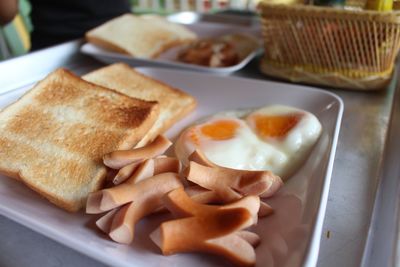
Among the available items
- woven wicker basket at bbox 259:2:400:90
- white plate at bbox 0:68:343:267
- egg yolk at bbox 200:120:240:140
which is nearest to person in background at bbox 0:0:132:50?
woven wicker basket at bbox 259:2:400:90

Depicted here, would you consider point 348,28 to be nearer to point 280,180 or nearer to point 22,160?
point 280,180

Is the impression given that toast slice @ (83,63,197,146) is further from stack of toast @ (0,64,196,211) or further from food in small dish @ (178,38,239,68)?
food in small dish @ (178,38,239,68)

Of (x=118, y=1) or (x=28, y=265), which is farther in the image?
(x=118, y=1)

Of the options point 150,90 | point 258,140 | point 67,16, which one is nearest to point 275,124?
point 258,140

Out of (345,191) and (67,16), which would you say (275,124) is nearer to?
(345,191)

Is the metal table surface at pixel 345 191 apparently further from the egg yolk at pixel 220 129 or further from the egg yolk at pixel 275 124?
the egg yolk at pixel 220 129

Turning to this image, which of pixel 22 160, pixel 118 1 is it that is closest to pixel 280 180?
pixel 22 160

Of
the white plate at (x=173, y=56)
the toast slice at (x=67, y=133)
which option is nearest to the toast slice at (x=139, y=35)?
the white plate at (x=173, y=56)
